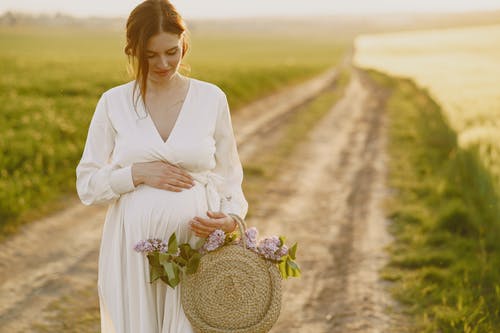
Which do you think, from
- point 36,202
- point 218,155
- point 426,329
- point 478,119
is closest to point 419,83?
point 478,119

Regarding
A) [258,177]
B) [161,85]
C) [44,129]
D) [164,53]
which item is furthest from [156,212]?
[44,129]

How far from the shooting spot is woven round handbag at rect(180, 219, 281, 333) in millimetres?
2838

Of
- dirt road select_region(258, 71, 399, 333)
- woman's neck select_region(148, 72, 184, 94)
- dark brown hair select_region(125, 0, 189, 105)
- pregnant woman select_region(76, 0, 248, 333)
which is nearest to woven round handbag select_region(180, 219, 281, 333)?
pregnant woman select_region(76, 0, 248, 333)

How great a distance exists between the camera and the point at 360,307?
552cm

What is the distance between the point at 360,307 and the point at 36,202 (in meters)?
4.51

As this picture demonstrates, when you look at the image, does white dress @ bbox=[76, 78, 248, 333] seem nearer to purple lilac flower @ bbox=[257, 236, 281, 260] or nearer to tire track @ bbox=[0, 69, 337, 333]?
purple lilac flower @ bbox=[257, 236, 281, 260]

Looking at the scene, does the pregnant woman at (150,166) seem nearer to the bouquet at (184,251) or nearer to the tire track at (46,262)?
the bouquet at (184,251)

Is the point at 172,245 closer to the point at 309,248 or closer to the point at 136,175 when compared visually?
the point at 136,175

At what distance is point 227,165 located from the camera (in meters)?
3.21

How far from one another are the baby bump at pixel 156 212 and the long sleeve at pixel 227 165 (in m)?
0.25

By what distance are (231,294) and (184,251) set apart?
0.28 meters

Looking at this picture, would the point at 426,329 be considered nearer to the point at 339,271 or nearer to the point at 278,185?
the point at 339,271

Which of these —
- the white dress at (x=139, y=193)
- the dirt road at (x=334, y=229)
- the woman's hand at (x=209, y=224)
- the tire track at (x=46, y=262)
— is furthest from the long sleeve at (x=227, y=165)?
the tire track at (x=46, y=262)

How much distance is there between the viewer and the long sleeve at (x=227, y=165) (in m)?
3.11
